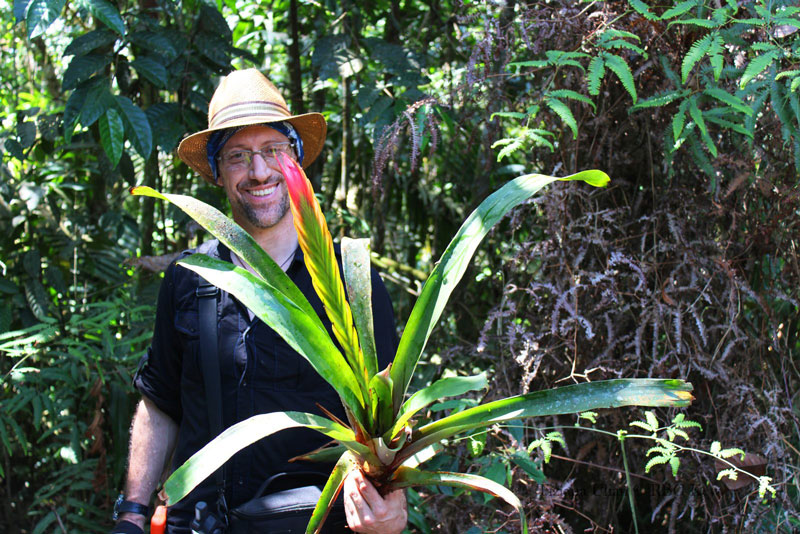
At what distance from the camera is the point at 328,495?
4.91 feet

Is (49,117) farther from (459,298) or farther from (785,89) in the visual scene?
(785,89)

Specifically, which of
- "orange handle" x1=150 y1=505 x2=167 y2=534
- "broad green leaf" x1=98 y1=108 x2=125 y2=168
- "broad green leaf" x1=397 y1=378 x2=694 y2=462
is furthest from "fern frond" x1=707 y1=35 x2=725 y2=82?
"broad green leaf" x1=98 y1=108 x2=125 y2=168

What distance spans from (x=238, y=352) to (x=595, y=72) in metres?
1.36

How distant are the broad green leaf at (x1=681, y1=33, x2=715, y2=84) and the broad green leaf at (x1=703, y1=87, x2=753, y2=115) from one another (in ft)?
0.30

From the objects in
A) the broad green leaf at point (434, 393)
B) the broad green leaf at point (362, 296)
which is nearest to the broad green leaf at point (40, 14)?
the broad green leaf at point (362, 296)

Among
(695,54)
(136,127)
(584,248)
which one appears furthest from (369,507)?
(136,127)

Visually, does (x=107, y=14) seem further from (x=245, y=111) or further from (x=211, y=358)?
(x=211, y=358)

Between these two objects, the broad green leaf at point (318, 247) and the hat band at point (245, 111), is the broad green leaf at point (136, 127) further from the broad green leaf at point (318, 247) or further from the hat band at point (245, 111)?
the broad green leaf at point (318, 247)

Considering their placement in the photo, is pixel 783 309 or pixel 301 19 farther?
pixel 301 19

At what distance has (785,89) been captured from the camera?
229cm

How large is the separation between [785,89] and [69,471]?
3189mm

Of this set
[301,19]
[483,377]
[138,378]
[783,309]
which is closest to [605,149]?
[783,309]

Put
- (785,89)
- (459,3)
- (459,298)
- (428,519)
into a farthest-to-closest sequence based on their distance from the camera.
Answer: (459,298)
(459,3)
(428,519)
(785,89)

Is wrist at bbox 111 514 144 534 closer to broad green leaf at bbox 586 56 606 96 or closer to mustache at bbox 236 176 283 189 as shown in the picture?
mustache at bbox 236 176 283 189
